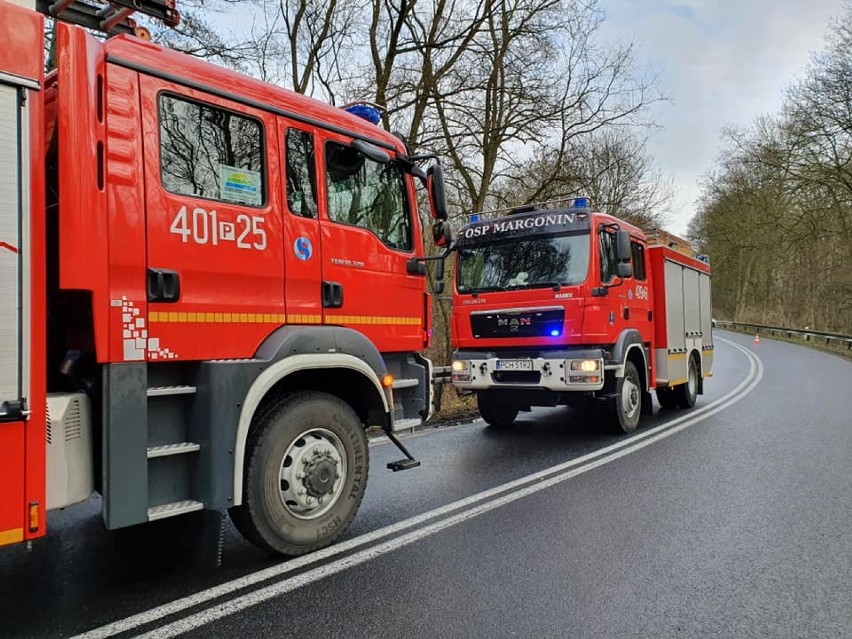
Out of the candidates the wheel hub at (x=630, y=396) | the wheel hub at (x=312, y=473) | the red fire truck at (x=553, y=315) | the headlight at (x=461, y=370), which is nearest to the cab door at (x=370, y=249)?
the wheel hub at (x=312, y=473)

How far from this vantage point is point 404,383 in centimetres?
471

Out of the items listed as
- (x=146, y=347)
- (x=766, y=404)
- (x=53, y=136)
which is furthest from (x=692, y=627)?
(x=766, y=404)

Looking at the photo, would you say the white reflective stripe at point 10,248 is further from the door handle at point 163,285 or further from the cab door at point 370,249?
the cab door at point 370,249

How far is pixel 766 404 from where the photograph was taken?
425 inches

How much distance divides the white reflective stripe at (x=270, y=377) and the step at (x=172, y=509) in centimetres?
22

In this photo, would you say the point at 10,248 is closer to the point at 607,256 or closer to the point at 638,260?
the point at 607,256

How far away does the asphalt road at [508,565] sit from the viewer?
118 inches

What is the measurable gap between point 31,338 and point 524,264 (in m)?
6.33

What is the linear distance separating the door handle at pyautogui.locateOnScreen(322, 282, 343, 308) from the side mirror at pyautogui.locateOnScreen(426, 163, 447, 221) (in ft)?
3.61

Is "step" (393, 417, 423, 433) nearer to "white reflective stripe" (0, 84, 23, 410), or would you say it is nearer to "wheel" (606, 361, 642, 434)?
"white reflective stripe" (0, 84, 23, 410)

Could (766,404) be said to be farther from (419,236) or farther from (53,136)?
(53,136)

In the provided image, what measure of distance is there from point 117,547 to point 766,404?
415 inches

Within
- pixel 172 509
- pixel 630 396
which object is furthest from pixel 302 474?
pixel 630 396

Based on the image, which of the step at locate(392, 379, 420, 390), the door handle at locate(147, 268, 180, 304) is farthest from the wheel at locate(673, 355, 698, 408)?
the door handle at locate(147, 268, 180, 304)
